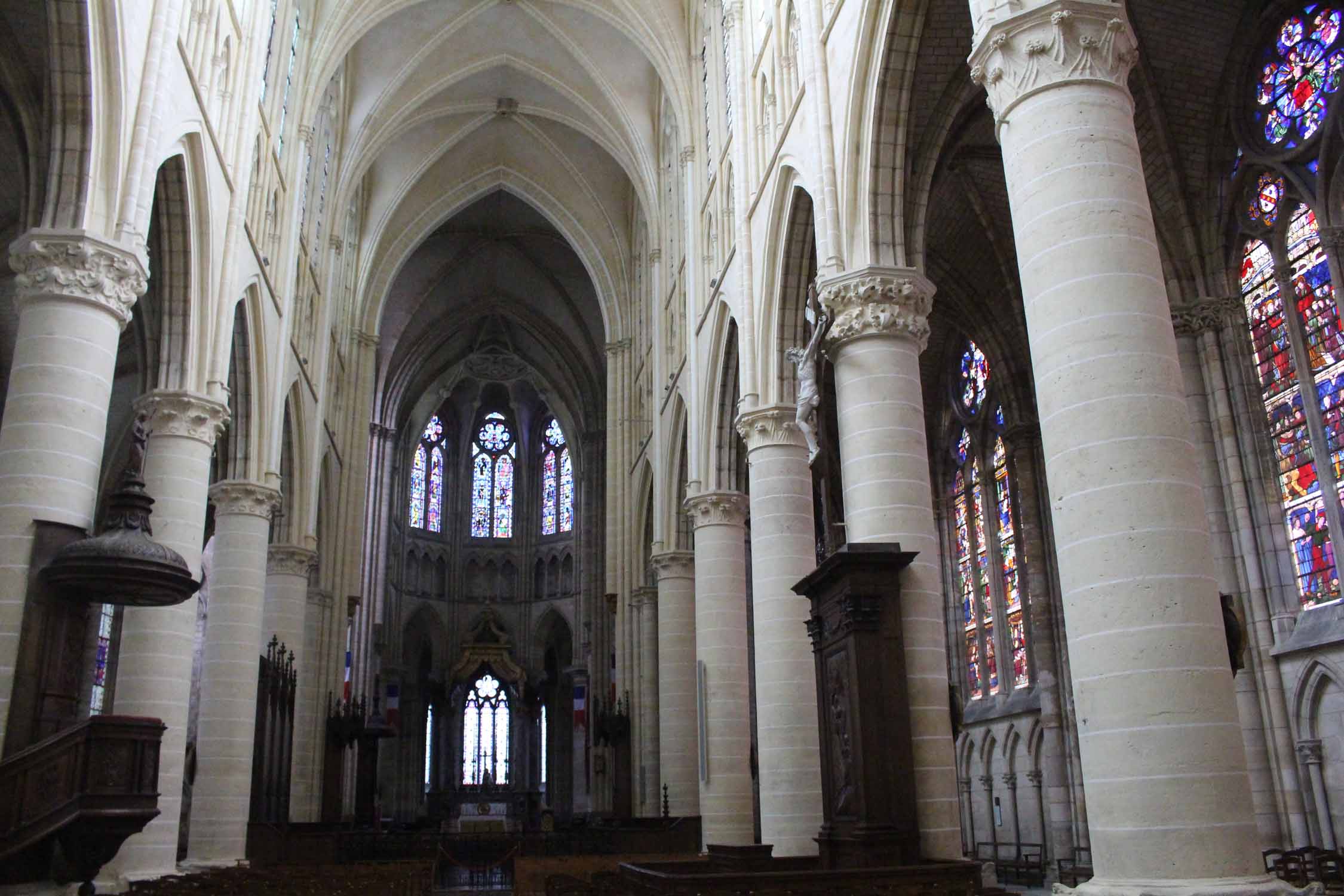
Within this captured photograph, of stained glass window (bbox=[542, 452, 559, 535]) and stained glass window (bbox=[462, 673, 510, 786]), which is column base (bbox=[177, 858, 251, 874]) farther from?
stained glass window (bbox=[542, 452, 559, 535])

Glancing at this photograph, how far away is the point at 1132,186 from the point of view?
7.63 meters

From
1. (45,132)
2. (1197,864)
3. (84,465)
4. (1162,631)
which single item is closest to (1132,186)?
(1162,631)

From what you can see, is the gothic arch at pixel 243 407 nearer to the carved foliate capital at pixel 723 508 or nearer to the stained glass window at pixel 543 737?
the carved foliate capital at pixel 723 508

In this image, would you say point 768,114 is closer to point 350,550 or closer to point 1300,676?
point 1300,676

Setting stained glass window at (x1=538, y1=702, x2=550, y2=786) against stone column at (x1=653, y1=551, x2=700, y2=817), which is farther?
stained glass window at (x1=538, y1=702, x2=550, y2=786)

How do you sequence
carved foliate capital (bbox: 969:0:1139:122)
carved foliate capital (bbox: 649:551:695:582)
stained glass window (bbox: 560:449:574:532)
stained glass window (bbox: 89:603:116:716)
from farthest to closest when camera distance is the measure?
1. stained glass window (bbox: 560:449:574:532)
2. stained glass window (bbox: 89:603:116:716)
3. carved foliate capital (bbox: 649:551:695:582)
4. carved foliate capital (bbox: 969:0:1139:122)

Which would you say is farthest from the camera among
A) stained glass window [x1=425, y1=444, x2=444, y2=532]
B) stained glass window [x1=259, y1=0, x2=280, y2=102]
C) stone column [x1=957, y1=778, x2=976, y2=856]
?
stained glass window [x1=425, y1=444, x2=444, y2=532]

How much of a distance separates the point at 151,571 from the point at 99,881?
389 centimetres

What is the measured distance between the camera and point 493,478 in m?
47.3

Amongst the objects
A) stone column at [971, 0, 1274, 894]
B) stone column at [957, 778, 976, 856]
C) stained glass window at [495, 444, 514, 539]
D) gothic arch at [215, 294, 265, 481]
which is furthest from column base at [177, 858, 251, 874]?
stained glass window at [495, 444, 514, 539]

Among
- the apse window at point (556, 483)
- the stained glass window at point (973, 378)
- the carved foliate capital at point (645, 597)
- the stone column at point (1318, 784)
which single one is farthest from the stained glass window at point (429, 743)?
the stone column at point (1318, 784)

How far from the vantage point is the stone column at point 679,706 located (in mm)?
23031

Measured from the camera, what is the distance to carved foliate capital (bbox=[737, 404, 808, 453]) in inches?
628

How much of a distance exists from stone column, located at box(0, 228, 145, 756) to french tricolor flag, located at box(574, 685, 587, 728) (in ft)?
87.6
